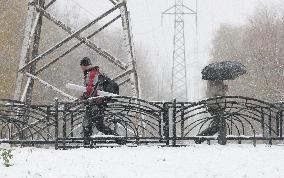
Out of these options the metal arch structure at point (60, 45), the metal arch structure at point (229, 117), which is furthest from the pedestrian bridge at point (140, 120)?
the metal arch structure at point (60, 45)

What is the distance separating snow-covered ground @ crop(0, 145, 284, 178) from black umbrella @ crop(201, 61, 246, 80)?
3.37 meters

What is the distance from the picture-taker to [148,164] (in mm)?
7543

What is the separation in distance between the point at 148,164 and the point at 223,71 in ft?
17.6

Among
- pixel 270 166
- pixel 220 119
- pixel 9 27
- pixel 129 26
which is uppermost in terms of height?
pixel 9 27

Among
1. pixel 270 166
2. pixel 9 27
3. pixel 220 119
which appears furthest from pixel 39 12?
pixel 9 27

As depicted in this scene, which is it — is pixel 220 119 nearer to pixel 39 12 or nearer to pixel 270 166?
pixel 270 166

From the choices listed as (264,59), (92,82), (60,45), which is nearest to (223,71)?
(92,82)

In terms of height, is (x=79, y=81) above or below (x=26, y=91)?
above

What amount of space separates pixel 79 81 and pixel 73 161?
122 feet

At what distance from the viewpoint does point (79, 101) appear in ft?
34.1

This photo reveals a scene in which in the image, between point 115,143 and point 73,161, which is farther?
point 115,143

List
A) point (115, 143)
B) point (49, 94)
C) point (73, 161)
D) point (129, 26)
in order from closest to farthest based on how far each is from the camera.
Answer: point (73, 161) < point (115, 143) < point (129, 26) < point (49, 94)

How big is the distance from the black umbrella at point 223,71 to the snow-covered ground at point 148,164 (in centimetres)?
337

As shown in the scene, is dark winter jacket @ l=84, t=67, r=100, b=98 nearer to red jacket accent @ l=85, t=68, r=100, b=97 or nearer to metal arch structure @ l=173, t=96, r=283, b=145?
red jacket accent @ l=85, t=68, r=100, b=97
